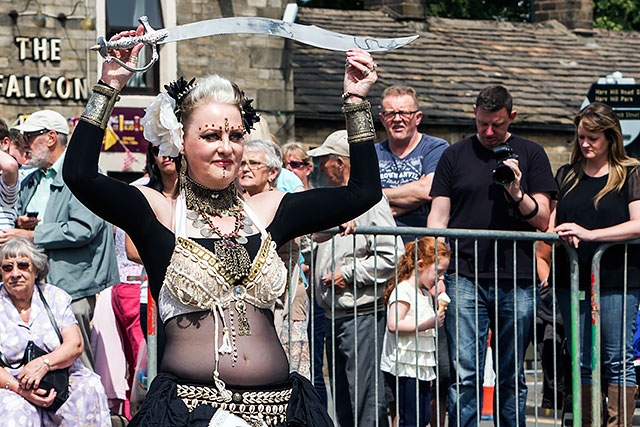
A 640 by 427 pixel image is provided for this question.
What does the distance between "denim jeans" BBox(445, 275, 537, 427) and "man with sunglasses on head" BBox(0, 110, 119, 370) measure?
226cm

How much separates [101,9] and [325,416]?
1522cm

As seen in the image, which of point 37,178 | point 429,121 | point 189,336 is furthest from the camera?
point 429,121

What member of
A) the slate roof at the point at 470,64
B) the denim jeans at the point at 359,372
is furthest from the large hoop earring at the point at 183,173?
the slate roof at the point at 470,64

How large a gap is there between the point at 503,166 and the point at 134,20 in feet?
43.0

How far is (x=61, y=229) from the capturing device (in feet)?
27.0

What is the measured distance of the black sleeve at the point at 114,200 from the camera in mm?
4504

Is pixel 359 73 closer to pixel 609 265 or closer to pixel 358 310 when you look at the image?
pixel 358 310

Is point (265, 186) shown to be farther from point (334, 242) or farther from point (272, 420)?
point (272, 420)

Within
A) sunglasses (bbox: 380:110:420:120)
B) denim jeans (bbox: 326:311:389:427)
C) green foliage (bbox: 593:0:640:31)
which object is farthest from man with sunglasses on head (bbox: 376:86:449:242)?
green foliage (bbox: 593:0:640:31)

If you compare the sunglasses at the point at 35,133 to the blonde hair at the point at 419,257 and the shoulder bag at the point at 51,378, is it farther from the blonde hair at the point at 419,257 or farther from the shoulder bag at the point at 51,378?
the blonde hair at the point at 419,257

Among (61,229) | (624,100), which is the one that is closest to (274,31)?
(61,229)

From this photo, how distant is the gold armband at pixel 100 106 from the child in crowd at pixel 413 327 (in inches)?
134

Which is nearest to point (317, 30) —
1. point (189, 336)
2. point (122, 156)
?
point (189, 336)

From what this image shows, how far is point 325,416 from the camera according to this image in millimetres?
4742
